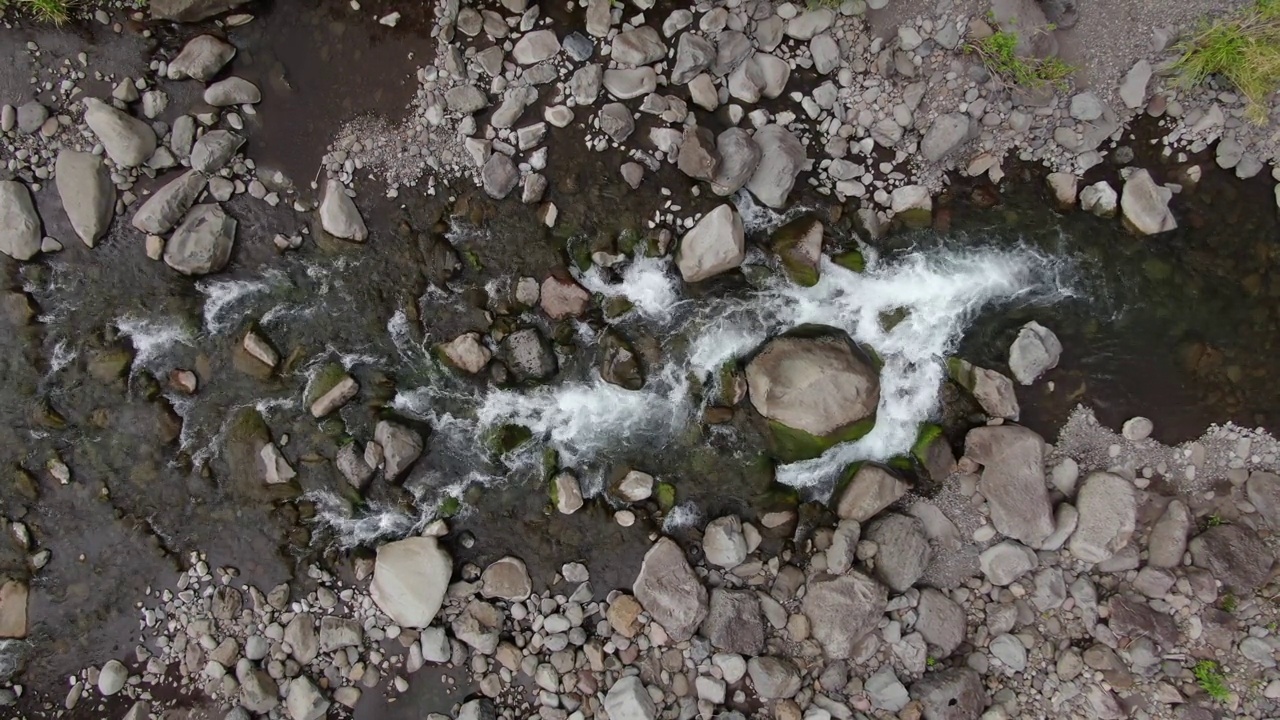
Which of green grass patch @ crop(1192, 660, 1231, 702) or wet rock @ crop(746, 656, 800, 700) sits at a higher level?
green grass patch @ crop(1192, 660, 1231, 702)

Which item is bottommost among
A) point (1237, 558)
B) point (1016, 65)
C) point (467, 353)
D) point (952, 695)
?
point (952, 695)

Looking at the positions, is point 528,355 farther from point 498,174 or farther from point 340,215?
point 340,215

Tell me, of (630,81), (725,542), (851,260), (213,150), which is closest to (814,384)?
(851,260)

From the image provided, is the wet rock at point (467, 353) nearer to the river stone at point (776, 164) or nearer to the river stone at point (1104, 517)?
the river stone at point (776, 164)

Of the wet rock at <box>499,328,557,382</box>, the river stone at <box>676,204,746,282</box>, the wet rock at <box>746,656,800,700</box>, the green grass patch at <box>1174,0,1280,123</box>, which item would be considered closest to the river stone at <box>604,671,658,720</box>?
the wet rock at <box>746,656,800,700</box>

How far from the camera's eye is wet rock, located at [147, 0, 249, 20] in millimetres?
6004

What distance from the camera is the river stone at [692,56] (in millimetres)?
5988

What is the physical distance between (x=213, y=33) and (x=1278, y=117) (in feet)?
33.0

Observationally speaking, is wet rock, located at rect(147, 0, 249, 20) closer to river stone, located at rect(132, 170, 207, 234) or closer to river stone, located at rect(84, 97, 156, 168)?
river stone, located at rect(84, 97, 156, 168)

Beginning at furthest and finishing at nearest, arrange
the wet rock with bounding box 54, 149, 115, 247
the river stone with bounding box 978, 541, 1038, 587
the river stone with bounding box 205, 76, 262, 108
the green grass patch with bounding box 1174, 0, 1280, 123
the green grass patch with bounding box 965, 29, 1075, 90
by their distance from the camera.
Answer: the river stone with bounding box 978, 541, 1038, 587 < the river stone with bounding box 205, 76, 262, 108 < the wet rock with bounding box 54, 149, 115, 247 < the green grass patch with bounding box 965, 29, 1075, 90 < the green grass patch with bounding box 1174, 0, 1280, 123

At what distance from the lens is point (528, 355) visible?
6215mm

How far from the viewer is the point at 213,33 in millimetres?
6199

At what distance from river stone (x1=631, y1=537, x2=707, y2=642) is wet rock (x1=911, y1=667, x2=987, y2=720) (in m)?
2.17

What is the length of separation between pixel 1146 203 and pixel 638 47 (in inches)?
198
